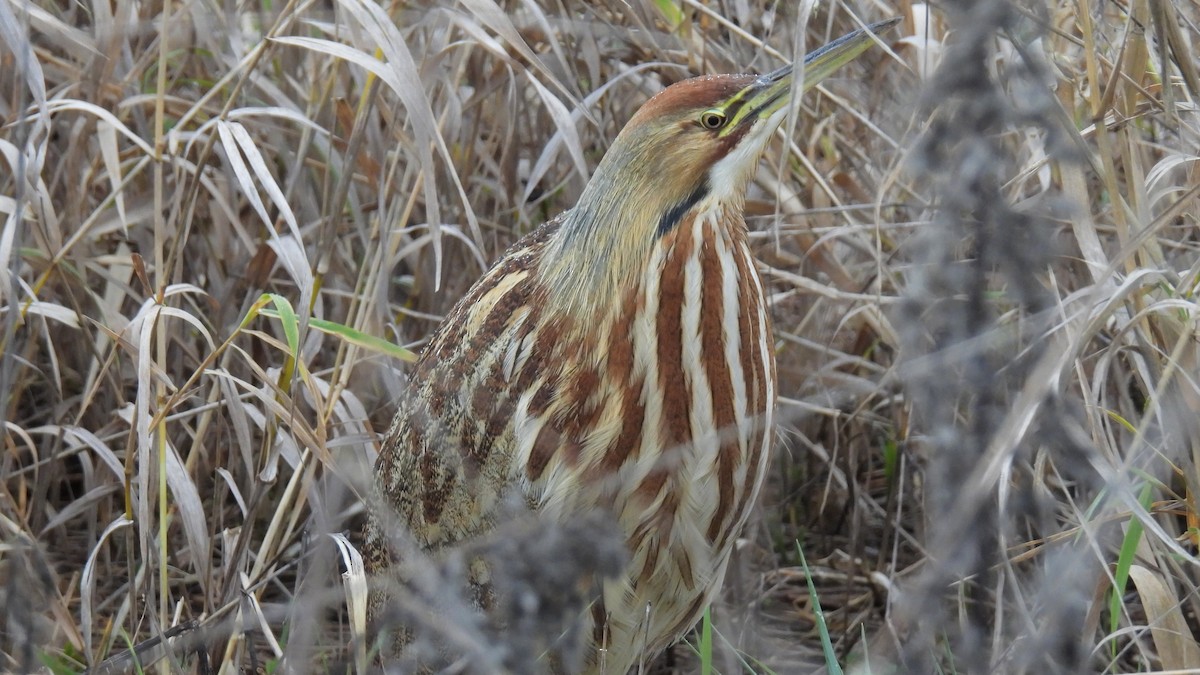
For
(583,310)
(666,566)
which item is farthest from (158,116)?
(666,566)

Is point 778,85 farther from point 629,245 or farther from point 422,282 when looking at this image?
point 422,282

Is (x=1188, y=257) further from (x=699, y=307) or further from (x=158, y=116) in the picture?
(x=158, y=116)

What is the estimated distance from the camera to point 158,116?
199 centimetres

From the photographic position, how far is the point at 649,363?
1652 mm

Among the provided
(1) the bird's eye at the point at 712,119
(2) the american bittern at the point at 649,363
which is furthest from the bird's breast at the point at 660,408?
(1) the bird's eye at the point at 712,119

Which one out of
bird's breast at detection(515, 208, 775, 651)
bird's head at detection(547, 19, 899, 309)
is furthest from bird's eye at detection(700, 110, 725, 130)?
bird's breast at detection(515, 208, 775, 651)

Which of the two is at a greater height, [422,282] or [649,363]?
[649,363]

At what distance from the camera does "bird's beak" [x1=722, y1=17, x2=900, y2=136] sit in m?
1.67

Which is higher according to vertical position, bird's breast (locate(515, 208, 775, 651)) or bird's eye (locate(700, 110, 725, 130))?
bird's eye (locate(700, 110, 725, 130))

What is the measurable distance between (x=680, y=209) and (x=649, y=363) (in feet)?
0.62

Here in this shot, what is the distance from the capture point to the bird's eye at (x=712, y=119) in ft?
5.47

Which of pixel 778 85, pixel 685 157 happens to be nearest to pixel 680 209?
pixel 685 157

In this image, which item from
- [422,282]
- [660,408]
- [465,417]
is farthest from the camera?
[422,282]

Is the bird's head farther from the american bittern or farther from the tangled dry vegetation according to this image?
the tangled dry vegetation
